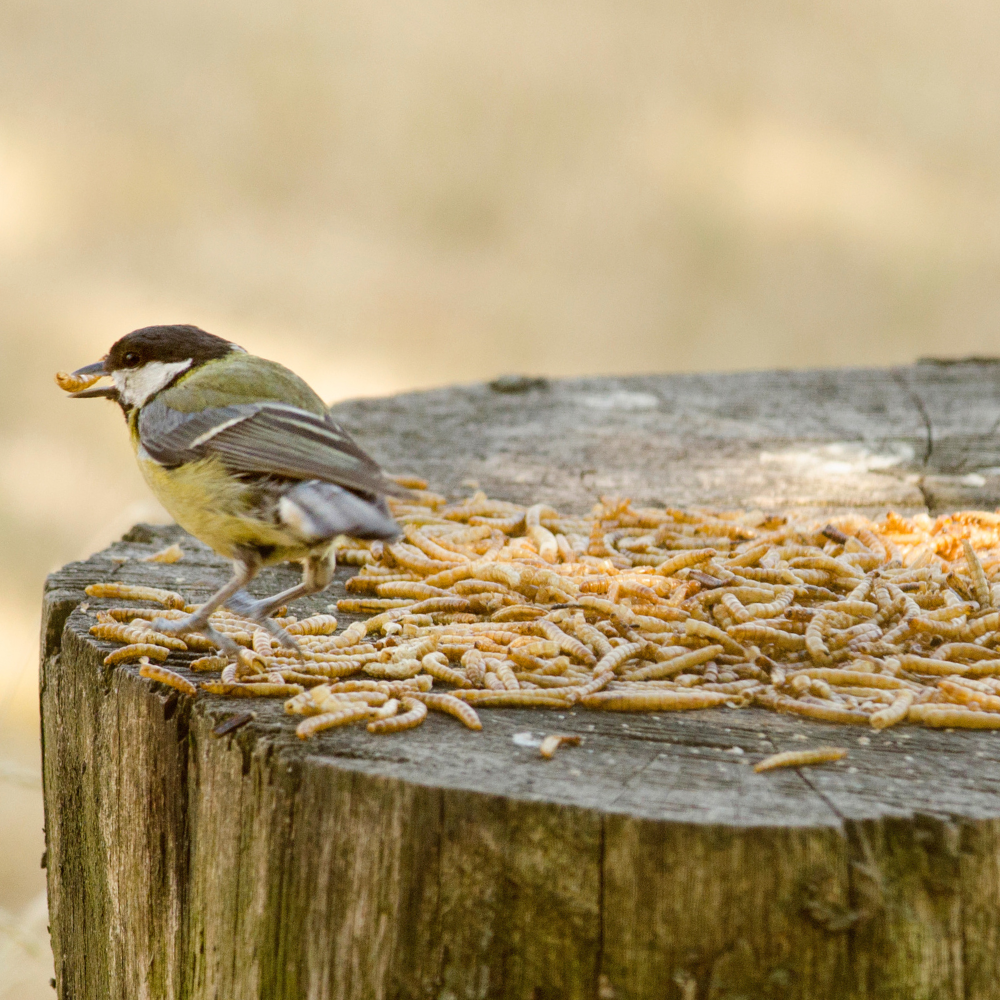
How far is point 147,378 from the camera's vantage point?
281cm

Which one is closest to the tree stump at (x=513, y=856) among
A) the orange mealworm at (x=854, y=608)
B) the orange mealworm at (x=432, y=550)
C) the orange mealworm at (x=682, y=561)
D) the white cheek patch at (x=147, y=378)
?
the orange mealworm at (x=854, y=608)

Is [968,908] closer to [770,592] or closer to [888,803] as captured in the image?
[888,803]

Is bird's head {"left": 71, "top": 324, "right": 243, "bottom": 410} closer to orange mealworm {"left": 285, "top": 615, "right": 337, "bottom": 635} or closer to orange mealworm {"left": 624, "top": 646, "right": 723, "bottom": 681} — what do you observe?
orange mealworm {"left": 285, "top": 615, "right": 337, "bottom": 635}

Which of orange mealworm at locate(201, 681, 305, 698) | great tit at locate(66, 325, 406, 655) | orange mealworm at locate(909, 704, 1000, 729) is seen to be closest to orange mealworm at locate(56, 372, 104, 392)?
Answer: great tit at locate(66, 325, 406, 655)

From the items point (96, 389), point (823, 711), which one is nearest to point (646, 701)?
point (823, 711)

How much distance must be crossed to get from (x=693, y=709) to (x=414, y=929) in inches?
25.4

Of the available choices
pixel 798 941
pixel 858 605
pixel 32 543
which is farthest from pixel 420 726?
pixel 32 543

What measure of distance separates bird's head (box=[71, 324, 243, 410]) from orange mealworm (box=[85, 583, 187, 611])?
45cm

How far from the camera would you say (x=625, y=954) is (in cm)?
168

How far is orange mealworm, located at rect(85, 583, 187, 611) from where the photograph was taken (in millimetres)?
2652

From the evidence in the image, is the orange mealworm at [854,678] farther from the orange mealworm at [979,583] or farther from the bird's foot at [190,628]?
the bird's foot at [190,628]

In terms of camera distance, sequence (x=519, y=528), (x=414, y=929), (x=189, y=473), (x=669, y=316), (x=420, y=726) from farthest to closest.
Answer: (x=669, y=316) < (x=519, y=528) < (x=189, y=473) < (x=420, y=726) < (x=414, y=929)

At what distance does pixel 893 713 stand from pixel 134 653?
1429 mm

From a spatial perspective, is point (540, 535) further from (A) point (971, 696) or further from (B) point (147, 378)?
(A) point (971, 696)
